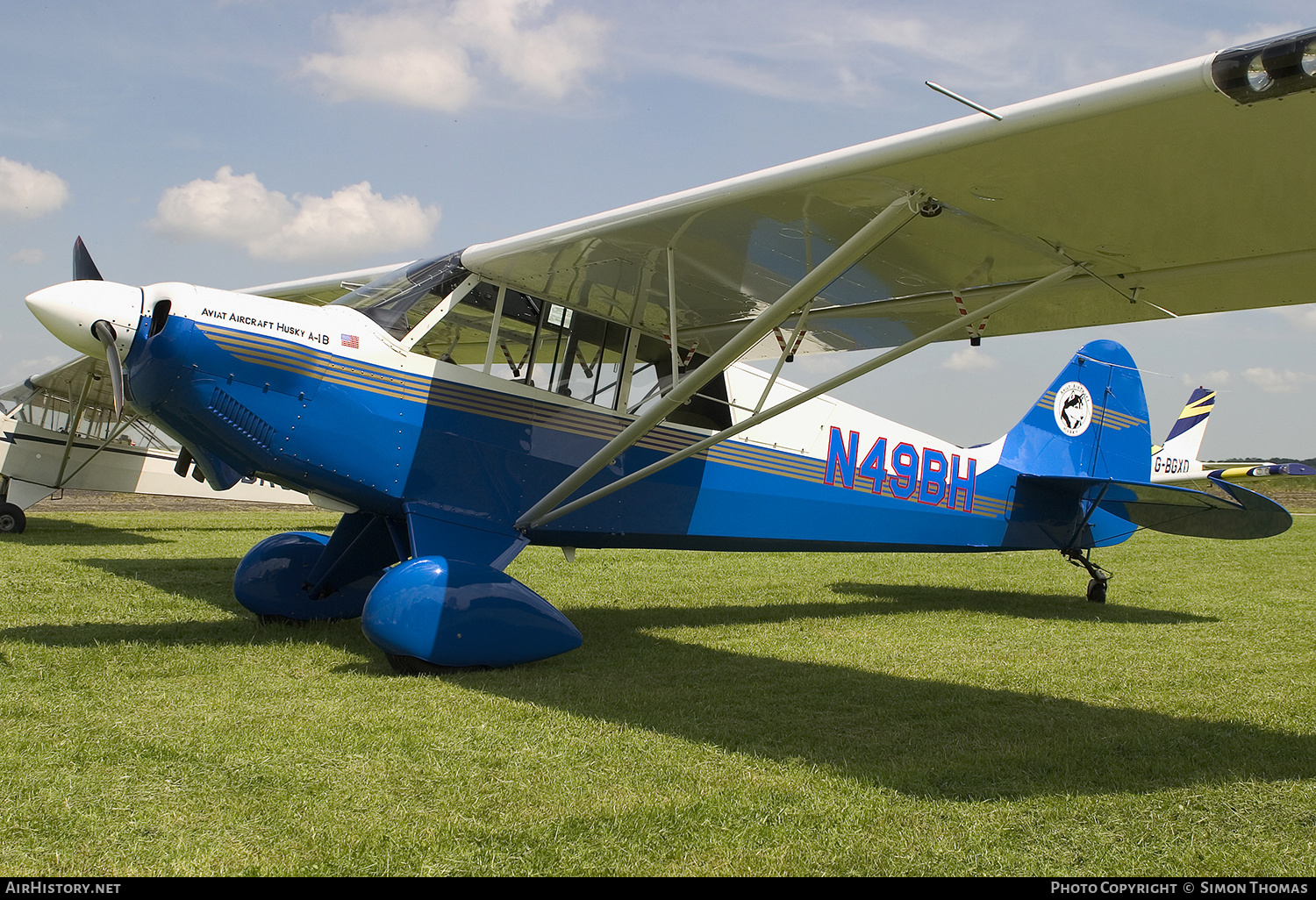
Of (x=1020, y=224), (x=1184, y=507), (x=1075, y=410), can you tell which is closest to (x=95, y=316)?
(x=1020, y=224)

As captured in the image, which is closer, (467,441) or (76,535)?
(467,441)

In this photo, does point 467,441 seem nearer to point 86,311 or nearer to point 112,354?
point 112,354

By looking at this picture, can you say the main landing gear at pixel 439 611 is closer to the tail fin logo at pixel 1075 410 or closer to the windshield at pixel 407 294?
the windshield at pixel 407 294

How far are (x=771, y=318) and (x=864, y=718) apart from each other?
1.92 metres

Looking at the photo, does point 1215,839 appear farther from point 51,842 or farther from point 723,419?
point 723,419

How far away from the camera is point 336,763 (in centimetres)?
343

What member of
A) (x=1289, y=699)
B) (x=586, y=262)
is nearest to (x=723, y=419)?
(x=586, y=262)

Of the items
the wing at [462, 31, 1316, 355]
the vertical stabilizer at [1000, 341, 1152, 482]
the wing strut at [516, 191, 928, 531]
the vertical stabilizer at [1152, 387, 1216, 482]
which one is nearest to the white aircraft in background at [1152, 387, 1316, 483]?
the vertical stabilizer at [1152, 387, 1216, 482]

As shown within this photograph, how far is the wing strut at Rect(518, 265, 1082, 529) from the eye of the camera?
14.9ft

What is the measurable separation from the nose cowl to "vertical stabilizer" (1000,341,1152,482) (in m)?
7.51

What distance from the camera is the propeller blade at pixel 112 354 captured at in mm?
4832

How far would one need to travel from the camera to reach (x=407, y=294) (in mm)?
5906

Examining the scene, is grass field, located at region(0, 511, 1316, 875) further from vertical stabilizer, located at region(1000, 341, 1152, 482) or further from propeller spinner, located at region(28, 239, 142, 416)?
vertical stabilizer, located at region(1000, 341, 1152, 482)

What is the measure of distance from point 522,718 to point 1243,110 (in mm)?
3612
